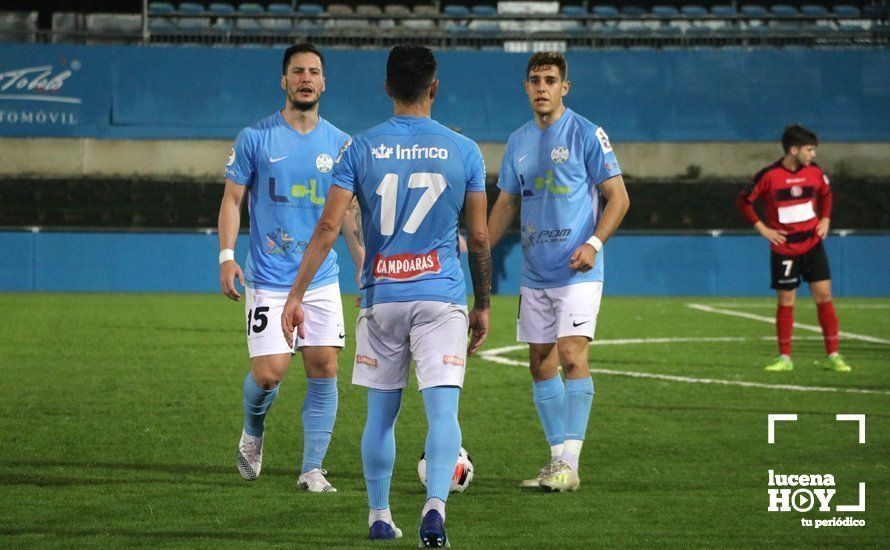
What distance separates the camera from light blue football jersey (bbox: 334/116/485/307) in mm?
5027

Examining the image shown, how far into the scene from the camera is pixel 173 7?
1334 inches

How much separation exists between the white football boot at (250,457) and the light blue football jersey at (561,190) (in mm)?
1728

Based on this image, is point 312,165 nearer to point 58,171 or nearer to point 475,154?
point 475,154

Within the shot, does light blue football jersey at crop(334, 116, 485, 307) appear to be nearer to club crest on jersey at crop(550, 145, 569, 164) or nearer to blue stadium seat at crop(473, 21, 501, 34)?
club crest on jersey at crop(550, 145, 569, 164)

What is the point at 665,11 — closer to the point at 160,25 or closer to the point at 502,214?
the point at 160,25

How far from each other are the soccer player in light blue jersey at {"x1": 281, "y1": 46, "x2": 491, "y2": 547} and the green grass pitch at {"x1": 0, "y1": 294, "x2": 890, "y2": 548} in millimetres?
470

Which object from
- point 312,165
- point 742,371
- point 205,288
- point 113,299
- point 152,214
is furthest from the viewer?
point 152,214

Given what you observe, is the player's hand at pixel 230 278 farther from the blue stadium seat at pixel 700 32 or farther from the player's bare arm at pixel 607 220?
the blue stadium seat at pixel 700 32

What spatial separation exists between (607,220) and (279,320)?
5.86 ft

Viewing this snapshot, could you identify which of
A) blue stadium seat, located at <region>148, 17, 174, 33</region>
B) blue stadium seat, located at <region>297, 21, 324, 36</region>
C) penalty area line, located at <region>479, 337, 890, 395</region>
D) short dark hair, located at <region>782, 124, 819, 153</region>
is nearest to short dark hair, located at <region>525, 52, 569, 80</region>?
penalty area line, located at <region>479, 337, 890, 395</region>

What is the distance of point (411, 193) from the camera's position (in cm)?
504

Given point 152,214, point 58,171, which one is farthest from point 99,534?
point 58,171

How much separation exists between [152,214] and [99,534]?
2579cm

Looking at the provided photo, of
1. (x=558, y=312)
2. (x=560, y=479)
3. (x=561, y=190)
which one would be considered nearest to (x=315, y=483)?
(x=560, y=479)
